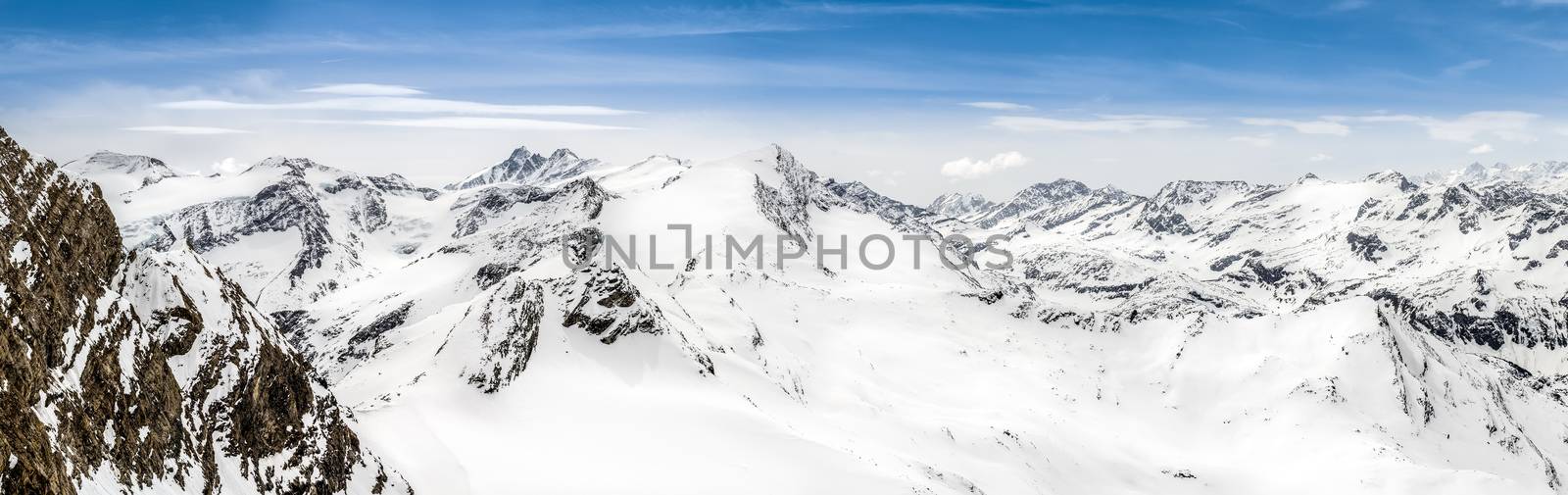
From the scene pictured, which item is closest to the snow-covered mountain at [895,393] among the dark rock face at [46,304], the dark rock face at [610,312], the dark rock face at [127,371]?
the dark rock face at [610,312]

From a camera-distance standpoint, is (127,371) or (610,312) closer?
(127,371)

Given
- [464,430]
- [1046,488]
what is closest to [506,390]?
[464,430]

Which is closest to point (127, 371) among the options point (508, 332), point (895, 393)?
point (508, 332)

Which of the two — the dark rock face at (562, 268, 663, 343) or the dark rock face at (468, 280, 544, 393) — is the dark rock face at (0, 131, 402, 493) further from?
the dark rock face at (562, 268, 663, 343)

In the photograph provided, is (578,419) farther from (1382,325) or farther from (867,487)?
(1382,325)

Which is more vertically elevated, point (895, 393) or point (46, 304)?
point (46, 304)

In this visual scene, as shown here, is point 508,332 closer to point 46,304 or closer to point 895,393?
point 46,304

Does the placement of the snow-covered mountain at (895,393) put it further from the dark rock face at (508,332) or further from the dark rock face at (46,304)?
the dark rock face at (46,304)

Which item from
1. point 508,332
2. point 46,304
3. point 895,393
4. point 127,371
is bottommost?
point 895,393

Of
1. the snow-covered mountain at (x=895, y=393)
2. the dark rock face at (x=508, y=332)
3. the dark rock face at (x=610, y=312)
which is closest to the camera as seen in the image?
the snow-covered mountain at (x=895, y=393)
